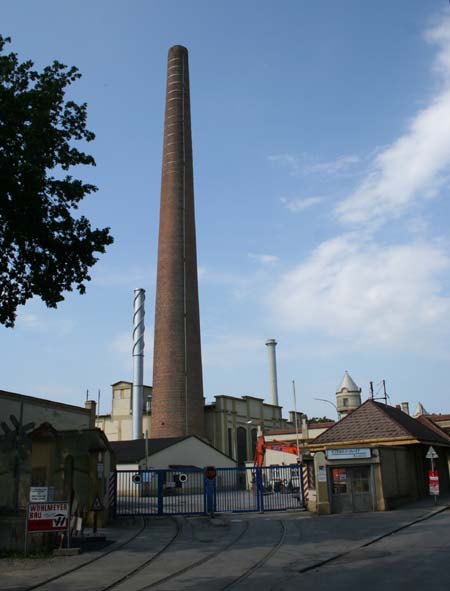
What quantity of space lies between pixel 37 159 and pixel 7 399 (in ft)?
33.3

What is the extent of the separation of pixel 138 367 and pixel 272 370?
73.3 feet

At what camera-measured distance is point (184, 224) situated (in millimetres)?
52781

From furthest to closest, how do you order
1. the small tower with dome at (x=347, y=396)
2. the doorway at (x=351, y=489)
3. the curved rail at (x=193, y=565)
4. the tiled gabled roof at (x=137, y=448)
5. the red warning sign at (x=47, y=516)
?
the small tower with dome at (x=347, y=396)
the tiled gabled roof at (x=137, y=448)
the doorway at (x=351, y=489)
the red warning sign at (x=47, y=516)
the curved rail at (x=193, y=565)

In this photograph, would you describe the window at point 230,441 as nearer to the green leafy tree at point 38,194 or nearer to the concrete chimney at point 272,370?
the concrete chimney at point 272,370

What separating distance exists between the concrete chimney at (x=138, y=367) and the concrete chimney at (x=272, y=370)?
68.2ft

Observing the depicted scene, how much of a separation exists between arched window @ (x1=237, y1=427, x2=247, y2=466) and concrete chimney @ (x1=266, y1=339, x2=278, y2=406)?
1018cm

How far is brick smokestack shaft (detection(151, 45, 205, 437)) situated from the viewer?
50156 mm

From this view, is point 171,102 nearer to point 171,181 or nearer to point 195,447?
point 171,181

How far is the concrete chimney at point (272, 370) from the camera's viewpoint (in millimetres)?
74875

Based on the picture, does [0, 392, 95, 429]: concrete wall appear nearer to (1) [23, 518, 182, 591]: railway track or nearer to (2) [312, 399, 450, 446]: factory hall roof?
(1) [23, 518, 182, 591]: railway track

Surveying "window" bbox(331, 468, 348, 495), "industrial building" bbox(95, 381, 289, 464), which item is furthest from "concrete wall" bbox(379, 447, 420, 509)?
"industrial building" bbox(95, 381, 289, 464)

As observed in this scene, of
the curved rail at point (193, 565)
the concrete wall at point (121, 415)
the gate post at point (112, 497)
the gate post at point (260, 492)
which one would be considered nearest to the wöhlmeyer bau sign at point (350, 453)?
the gate post at point (260, 492)

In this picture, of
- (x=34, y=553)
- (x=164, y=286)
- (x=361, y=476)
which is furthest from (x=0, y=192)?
(x=164, y=286)

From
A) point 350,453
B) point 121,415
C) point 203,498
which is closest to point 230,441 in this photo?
point 121,415
